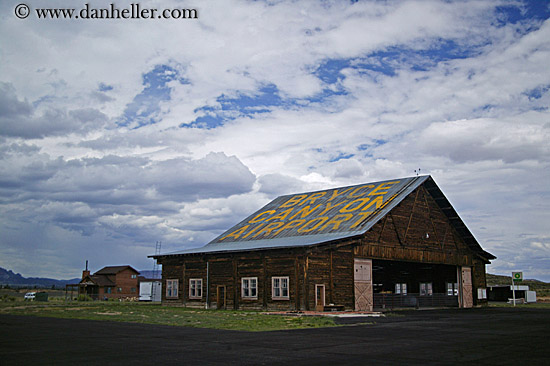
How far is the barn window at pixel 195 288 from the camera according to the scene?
140 ft

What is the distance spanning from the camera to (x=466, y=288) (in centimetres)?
4797

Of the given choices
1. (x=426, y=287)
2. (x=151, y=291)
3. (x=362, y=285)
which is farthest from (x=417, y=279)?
(x=151, y=291)

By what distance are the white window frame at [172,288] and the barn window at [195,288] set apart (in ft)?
6.54

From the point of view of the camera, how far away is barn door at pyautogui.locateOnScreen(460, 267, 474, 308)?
155 ft

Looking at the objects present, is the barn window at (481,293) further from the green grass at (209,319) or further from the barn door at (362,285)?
the green grass at (209,319)

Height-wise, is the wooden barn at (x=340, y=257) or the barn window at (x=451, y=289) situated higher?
the wooden barn at (x=340, y=257)

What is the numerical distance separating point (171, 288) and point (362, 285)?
17.4 metres

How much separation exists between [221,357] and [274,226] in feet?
108

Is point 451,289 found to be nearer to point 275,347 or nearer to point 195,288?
point 195,288

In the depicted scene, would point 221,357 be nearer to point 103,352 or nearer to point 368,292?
point 103,352

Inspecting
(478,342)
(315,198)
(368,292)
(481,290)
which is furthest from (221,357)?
(481,290)

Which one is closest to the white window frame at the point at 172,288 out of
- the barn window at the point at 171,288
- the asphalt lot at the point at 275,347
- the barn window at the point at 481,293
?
the barn window at the point at 171,288

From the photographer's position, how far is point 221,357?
12227mm

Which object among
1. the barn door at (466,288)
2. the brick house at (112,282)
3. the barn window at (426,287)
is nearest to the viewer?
the barn door at (466,288)
